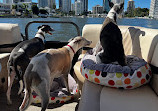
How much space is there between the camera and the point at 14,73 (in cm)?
259

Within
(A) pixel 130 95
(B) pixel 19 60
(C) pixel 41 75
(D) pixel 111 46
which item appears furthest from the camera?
(B) pixel 19 60

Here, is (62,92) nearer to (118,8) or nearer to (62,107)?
(62,107)

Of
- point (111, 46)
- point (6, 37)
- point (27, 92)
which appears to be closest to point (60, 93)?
point (27, 92)

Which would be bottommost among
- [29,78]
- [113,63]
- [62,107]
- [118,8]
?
[62,107]

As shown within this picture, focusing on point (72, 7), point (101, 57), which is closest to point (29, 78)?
point (101, 57)

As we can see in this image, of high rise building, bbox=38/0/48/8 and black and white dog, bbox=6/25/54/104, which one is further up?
high rise building, bbox=38/0/48/8

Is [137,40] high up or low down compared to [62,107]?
up

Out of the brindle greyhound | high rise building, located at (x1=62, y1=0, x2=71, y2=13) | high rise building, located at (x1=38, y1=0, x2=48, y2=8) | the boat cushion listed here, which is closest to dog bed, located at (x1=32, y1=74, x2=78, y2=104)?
the brindle greyhound

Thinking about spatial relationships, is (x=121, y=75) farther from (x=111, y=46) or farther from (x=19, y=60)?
(x=19, y=60)

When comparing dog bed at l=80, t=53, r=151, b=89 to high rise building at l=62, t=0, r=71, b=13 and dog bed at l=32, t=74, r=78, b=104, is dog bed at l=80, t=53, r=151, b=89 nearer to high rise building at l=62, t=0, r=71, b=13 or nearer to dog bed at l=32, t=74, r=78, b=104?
dog bed at l=32, t=74, r=78, b=104

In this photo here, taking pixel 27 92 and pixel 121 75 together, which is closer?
pixel 121 75

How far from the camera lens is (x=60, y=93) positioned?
2.79 m

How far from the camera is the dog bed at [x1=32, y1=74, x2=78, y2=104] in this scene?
2641 mm

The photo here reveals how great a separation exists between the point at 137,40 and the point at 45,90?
5.99ft
